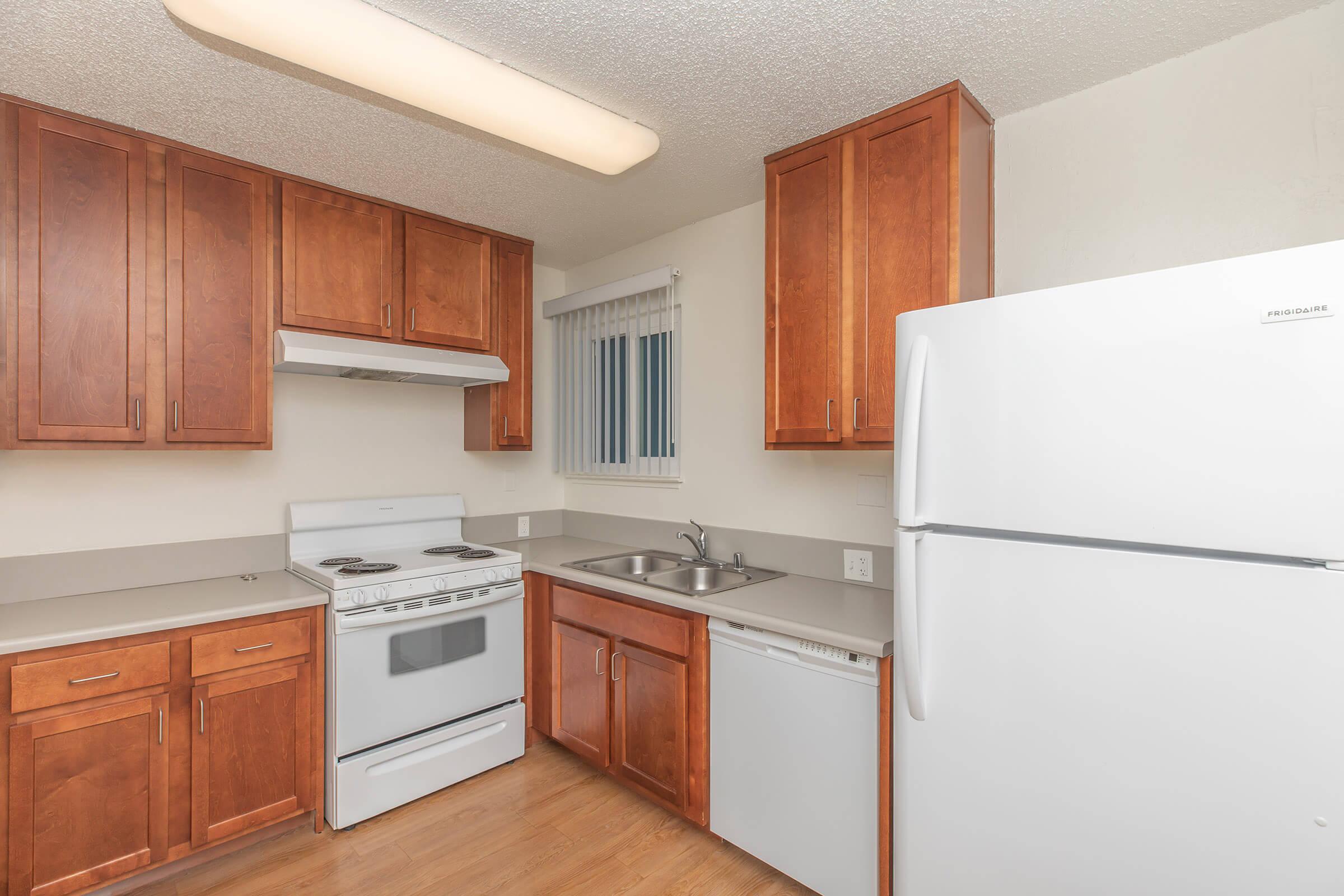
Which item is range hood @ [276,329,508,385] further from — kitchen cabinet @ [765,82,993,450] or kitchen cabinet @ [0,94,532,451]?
kitchen cabinet @ [765,82,993,450]

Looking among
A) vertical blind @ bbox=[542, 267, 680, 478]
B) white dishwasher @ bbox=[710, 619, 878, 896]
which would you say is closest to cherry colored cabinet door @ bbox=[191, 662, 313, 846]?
white dishwasher @ bbox=[710, 619, 878, 896]

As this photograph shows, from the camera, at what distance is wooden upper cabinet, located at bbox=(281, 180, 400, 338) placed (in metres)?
2.55

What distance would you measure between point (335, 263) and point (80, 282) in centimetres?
81

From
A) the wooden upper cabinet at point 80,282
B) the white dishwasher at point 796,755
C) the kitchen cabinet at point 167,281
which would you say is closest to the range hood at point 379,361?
the kitchen cabinet at point 167,281

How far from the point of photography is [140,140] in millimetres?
2217

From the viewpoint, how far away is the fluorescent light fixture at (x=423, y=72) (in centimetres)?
150

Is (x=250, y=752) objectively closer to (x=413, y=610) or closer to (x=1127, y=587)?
(x=413, y=610)

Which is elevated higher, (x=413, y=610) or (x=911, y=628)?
(x=911, y=628)

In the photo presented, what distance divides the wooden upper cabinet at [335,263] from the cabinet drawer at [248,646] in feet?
3.79

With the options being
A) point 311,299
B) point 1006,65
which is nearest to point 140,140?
point 311,299

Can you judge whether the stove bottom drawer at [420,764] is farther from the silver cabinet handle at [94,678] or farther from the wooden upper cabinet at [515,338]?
the wooden upper cabinet at [515,338]

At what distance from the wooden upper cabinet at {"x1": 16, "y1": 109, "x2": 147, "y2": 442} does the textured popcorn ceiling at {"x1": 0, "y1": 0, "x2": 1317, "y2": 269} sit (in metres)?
0.13

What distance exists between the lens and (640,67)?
72.7 inches

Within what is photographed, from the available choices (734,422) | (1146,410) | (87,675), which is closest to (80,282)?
(87,675)
